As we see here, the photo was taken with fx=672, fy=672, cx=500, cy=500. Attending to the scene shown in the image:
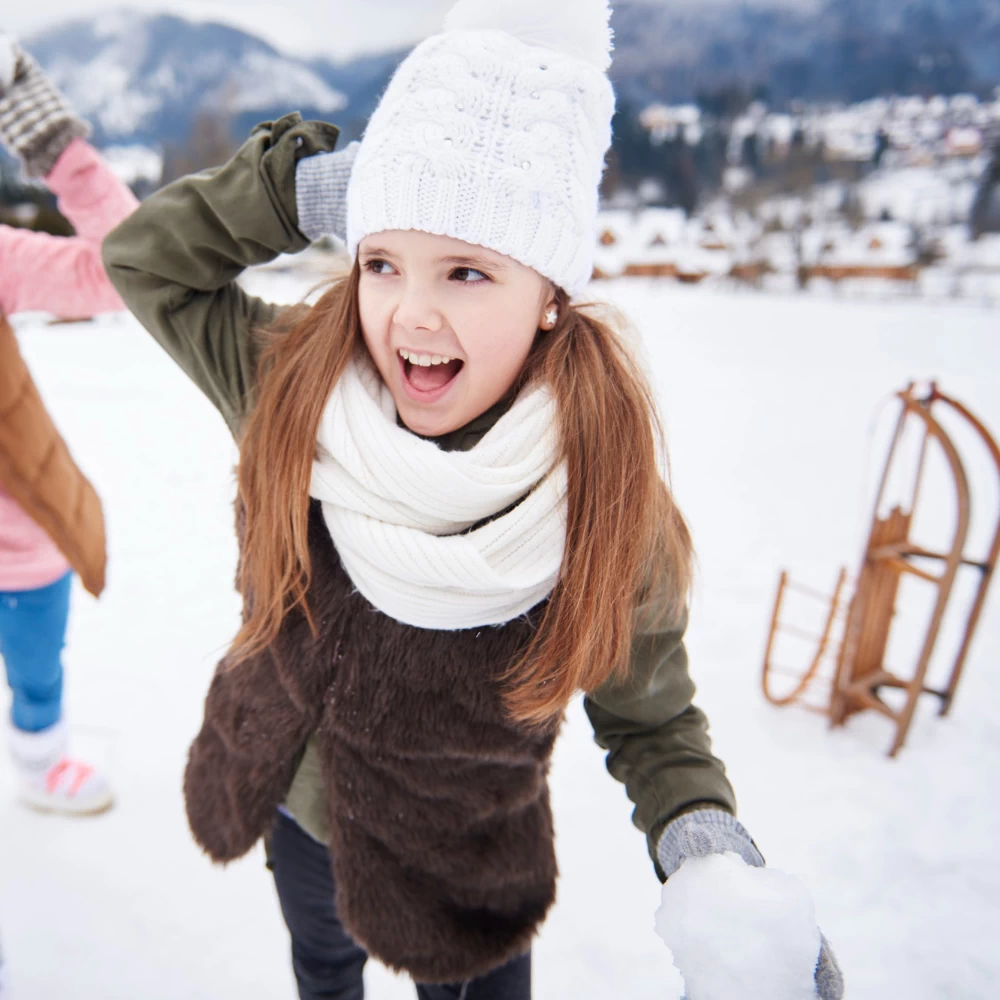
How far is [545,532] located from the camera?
999mm

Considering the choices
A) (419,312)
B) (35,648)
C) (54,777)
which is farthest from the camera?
(54,777)

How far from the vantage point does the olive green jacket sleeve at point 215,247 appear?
3.66 feet

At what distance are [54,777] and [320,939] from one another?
55.0 inches

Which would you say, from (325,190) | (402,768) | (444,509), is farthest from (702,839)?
(325,190)

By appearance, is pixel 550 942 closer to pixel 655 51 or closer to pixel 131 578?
pixel 131 578

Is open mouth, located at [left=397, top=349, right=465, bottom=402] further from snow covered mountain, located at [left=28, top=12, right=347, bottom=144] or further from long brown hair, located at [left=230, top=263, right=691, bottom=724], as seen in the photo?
snow covered mountain, located at [left=28, top=12, right=347, bottom=144]

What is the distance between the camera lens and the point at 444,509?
99 centimetres

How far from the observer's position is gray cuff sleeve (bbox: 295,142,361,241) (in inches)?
43.0

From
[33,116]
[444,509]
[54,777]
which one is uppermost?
[33,116]

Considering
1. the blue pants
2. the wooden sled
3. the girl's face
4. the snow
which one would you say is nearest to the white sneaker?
the blue pants

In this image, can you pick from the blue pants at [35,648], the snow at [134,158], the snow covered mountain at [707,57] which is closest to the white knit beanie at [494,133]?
the blue pants at [35,648]

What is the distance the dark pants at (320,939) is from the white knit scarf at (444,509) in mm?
617

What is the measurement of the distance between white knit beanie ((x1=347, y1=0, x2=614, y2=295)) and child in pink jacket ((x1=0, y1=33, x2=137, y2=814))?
930 millimetres

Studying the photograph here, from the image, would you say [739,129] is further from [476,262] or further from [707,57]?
[476,262]
